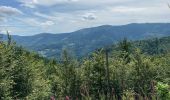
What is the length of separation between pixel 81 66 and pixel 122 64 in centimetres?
789

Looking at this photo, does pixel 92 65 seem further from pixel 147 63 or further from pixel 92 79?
pixel 147 63

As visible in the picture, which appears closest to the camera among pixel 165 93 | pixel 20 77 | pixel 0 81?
pixel 165 93

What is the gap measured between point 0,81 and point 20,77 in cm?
1361

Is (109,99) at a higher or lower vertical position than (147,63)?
higher

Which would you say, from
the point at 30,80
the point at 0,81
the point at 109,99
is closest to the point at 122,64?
the point at 30,80

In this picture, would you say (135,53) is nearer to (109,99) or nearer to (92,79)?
(92,79)

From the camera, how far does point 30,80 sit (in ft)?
170

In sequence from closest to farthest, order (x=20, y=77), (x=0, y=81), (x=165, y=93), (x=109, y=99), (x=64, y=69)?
(x=165, y=93)
(x=109, y=99)
(x=0, y=81)
(x=20, y=77)
(x=64, y=69)

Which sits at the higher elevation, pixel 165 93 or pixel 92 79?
pixel 165 93

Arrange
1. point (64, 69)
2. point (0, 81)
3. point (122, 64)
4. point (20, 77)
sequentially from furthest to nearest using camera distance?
point (122, 64)
point (64, 69)
point (20, 77)
point (0, 81)

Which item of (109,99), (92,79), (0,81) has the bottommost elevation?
(92,79)

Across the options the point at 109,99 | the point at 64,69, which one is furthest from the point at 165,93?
the point at 64,69

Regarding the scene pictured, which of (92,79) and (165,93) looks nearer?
(165,93)

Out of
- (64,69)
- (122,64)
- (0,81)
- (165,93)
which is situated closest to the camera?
(165,93)
